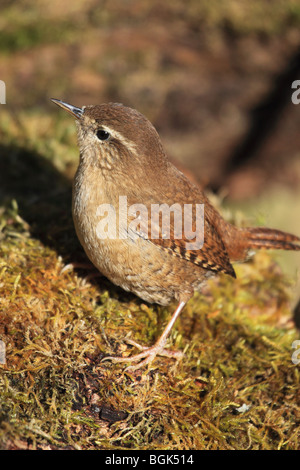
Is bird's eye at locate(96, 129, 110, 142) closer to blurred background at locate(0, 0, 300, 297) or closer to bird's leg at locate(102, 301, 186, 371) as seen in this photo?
bird's leg at locate(102, 301, 186, 371)

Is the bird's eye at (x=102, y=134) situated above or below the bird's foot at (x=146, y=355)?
above

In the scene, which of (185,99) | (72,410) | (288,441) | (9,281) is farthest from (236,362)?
(185,99)

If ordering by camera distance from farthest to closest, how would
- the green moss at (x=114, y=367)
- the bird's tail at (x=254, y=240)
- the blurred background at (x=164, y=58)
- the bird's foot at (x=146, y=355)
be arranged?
the blurred background at (x=164, y=58) < the bird's tail at (x=254, y=240) < the bird's foot at (x=146, y=355) < the green moss at (x=114, y=367)

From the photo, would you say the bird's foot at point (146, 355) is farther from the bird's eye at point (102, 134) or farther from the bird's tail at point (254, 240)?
the bird's eye at point (102, 134)

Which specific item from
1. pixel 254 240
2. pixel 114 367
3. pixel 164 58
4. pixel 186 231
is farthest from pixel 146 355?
pixel 164 58

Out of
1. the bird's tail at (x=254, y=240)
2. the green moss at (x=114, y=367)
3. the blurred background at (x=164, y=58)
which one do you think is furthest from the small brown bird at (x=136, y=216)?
the blurred background at (x=164, y=58)

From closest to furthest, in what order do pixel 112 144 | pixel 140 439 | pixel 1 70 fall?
pixel 140 439 < pixel 112 144 < pixel 1 70

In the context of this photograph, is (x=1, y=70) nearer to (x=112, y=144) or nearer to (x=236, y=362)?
(x=112, y=144)

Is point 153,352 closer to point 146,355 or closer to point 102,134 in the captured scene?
point 146,355

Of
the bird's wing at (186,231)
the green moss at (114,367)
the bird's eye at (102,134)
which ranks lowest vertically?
the green moss at (114,367)

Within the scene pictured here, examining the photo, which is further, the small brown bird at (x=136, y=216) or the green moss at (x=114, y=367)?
the small brown bird at (x=136, y=216)
